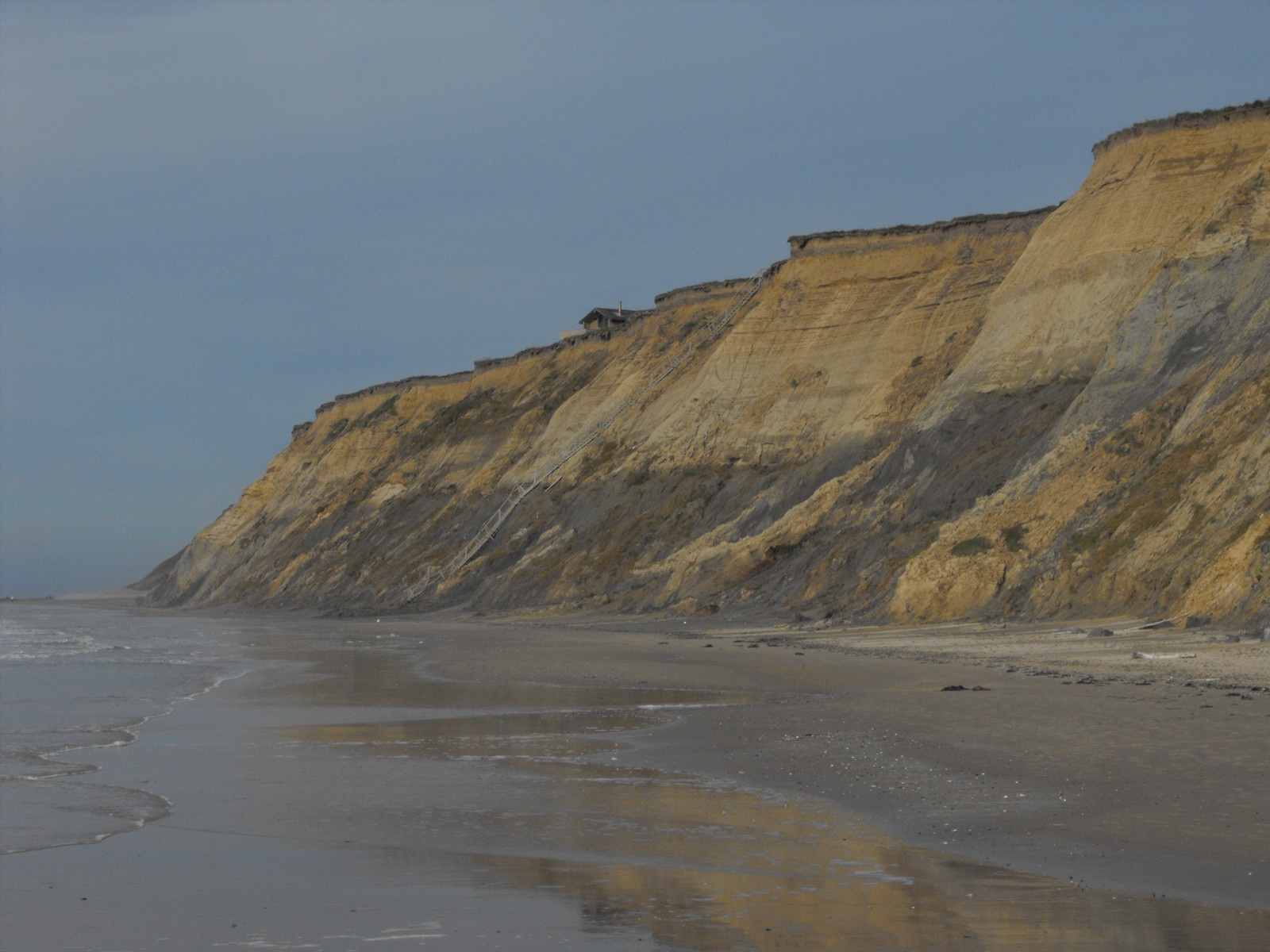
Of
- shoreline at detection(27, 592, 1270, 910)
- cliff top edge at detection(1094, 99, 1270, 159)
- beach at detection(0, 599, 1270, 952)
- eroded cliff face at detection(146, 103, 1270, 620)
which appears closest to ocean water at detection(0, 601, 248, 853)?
beach at detection(0, 599, 1270, 952)

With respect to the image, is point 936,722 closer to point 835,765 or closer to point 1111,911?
point 835,765

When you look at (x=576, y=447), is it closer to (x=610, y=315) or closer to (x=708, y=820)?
(x=610, y=315)

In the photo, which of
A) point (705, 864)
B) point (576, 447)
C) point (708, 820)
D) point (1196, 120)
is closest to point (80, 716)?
point (708, 820)

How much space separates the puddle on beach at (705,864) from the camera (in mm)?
6535

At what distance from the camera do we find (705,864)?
8281 mm

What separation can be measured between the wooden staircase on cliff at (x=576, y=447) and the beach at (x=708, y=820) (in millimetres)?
38168

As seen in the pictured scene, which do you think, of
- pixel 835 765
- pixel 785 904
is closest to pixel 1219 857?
pixel 785 904

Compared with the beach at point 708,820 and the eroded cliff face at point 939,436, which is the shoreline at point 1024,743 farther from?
the eroded cliff face at point 939,436

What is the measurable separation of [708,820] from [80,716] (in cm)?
1123

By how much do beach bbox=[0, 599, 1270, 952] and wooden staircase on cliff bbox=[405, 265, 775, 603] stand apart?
38.2 metres

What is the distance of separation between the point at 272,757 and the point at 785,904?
24.7 feet

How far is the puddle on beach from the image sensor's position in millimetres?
6535

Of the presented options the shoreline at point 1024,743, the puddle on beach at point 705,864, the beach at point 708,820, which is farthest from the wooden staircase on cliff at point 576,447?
the puddle on beach at point 705,864

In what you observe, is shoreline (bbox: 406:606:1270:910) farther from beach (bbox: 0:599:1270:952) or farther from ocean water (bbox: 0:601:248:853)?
ocean water (bbox: 0:601:248:853)
